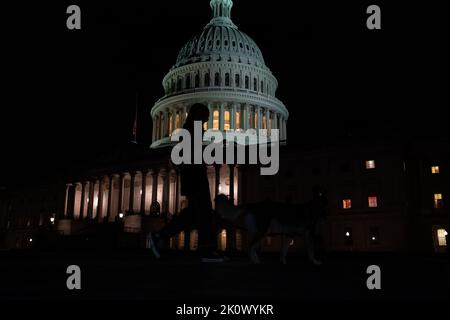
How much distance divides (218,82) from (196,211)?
3539 inches

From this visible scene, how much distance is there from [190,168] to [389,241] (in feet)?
163

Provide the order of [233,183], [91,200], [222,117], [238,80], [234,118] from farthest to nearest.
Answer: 1. [238,80]
2. [222,117]
3. [234,118]
4. [91,200]
5. [233,183]

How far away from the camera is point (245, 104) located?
98188 mm

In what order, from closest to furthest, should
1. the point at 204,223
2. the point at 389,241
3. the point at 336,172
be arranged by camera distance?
the point at 204,223
the point at 389,241
the point at 336,172

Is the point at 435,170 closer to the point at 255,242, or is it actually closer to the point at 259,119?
the point at 259,119

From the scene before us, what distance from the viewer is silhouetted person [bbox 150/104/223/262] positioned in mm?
13594

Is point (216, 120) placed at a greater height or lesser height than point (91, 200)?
greater

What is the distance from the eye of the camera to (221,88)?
323 feet

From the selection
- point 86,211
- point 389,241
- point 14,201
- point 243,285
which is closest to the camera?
point 243,285

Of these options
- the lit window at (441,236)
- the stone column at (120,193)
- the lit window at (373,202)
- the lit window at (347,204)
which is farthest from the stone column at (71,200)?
the lit window at (441,236)

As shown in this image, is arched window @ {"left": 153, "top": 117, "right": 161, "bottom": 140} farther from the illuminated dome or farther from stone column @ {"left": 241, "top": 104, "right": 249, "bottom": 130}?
stone column @ {"left": 241, "top": 104, "right": 249, "bottom": 130}

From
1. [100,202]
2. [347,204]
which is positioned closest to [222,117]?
[100,202]

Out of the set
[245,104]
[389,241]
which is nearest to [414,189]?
[389,241]
